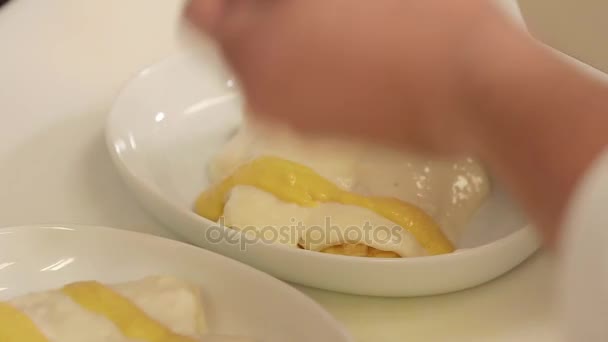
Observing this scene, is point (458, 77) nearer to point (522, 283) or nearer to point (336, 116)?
point (336, 116)

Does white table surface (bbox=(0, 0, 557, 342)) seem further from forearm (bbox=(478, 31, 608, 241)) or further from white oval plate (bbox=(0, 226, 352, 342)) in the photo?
forearm (bbox=(478, 31, 608, 241))

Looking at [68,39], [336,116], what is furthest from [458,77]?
[68,39]

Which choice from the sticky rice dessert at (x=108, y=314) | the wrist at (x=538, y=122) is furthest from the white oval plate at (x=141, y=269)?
the wrist at (x=538, y=122)

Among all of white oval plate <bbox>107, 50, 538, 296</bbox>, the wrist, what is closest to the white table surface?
white oval plate <bbox>107, 50, 538, 296</bbox>

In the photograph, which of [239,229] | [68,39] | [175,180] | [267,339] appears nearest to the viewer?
[267,339]

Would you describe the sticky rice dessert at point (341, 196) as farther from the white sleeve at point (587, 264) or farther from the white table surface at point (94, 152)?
the white sleeve at point (587, 264)
